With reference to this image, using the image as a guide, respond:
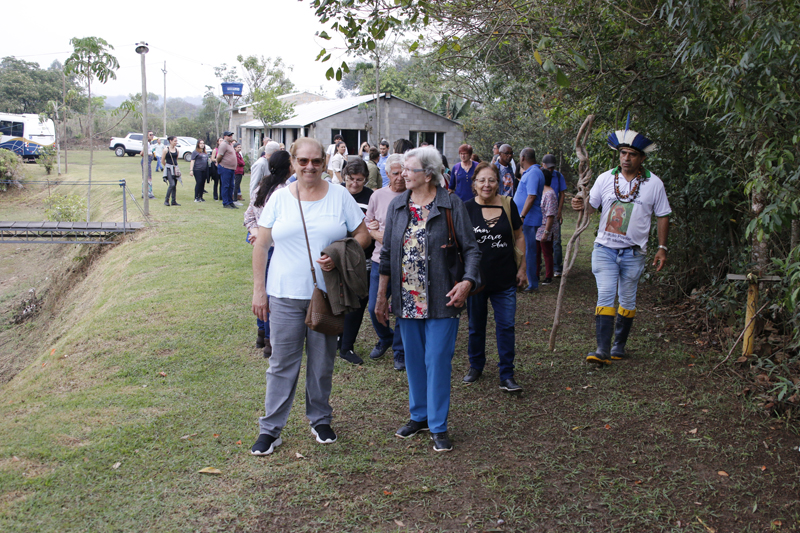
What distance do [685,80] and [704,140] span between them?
1.22m

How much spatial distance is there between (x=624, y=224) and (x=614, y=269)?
0.42 metres

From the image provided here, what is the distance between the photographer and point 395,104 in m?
28.7

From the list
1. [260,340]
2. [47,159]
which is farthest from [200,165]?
[47,159]

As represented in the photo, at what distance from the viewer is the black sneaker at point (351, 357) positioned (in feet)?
19.4

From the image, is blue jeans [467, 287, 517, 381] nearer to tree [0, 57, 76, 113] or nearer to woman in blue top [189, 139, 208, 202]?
woman in blue top [189, 139, 208, 202]

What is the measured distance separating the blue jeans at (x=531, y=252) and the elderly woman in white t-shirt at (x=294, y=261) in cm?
482

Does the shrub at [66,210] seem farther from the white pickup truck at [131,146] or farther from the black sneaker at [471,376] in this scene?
the white pickup truck at [131,146]

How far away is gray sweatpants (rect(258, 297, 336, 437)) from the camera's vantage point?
397cm

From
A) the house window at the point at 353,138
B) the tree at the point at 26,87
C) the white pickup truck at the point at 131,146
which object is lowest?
the house window at the point at 353,138

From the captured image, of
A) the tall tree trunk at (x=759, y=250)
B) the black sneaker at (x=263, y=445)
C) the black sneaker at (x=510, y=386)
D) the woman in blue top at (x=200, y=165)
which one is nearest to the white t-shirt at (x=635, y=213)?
the tall tree trunk at (x=759, y=250)

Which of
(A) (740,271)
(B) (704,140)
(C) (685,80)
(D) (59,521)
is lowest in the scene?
(D) (59,521)

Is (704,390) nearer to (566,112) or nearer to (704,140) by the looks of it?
(704,140)

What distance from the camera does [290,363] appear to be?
406cm

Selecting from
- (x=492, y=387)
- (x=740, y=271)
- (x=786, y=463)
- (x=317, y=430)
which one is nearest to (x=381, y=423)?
(x=317, y=430)
